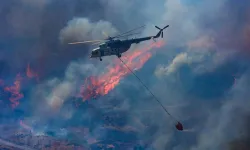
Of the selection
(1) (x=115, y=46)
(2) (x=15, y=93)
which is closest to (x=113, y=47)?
(1) (x=115, y=46)

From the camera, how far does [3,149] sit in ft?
206

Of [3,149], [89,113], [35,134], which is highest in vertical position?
[89,113]

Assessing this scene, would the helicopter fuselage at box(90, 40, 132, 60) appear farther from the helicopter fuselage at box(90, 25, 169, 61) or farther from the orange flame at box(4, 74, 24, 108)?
the orange flame at box(4, 74, 24, 108)

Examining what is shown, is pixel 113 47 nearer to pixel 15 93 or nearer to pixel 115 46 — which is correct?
pixel 115 46

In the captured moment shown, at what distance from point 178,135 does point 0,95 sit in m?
41.6

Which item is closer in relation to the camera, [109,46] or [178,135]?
[109,46]

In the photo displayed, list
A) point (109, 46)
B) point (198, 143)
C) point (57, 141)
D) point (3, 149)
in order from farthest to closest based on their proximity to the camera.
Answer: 1. point (57, 141)
2. point (3, 149)
3. point (198, 143)
4. point (109, 46)

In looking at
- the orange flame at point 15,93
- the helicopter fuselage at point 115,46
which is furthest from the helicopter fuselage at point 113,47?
the orange flame at point 15,93

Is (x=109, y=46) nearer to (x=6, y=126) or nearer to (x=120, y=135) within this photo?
(x=120, y=135)

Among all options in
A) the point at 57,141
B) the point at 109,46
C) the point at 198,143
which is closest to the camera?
the point at 109,46

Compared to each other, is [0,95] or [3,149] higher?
[0,95]

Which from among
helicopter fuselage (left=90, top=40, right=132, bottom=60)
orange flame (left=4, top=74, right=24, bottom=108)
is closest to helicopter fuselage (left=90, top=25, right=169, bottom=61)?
helicopter fuselage (left=90, top=40, right=132, bottom=60)

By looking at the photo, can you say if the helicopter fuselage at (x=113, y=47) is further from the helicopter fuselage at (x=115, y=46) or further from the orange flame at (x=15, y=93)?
the orange flame at (x=15, y=93)

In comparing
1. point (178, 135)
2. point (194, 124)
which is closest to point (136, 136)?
point (178, 135)
